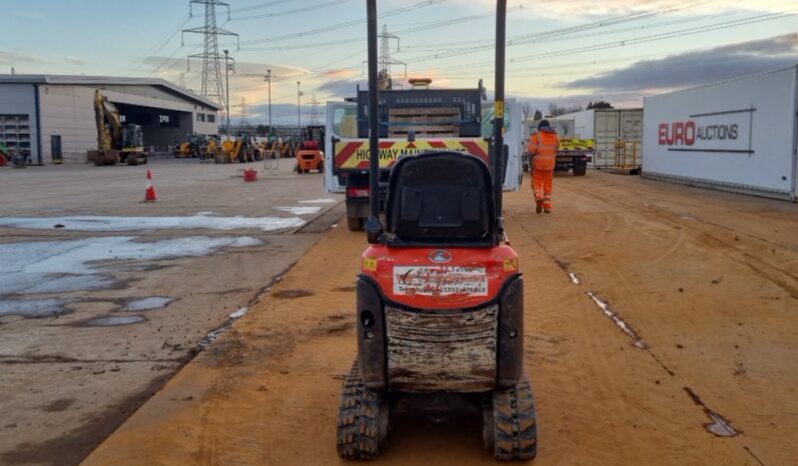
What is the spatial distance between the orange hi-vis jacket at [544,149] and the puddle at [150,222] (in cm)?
545

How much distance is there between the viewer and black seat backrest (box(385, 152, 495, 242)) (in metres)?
4.33

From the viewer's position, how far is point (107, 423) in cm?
529

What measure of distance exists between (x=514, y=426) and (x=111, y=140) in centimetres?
5763

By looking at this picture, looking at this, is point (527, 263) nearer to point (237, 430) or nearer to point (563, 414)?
point (563, 414)

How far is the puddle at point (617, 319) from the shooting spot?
6980 mm

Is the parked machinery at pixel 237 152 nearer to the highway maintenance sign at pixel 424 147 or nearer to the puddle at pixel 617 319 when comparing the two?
the highway maintenance sign at pixel 424 147

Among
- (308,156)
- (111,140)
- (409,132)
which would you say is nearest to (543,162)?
(409,132)

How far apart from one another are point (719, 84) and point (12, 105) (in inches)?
2157

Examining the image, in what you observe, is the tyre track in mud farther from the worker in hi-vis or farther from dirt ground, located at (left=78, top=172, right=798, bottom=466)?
the worker in hi-vis

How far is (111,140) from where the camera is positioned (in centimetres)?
5700

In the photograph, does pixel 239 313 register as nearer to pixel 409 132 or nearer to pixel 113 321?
pixel 113 321

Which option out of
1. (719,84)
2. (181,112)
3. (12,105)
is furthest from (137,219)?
(181,112)

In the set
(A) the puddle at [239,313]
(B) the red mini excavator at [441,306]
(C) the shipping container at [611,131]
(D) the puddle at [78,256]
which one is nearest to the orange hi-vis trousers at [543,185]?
(D) the puddle at [78,256]

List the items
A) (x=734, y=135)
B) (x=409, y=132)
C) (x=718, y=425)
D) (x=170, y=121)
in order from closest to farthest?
(x=718, y=425), (x=409, y=132), (x=734, y=135), (x=170, y=121)
